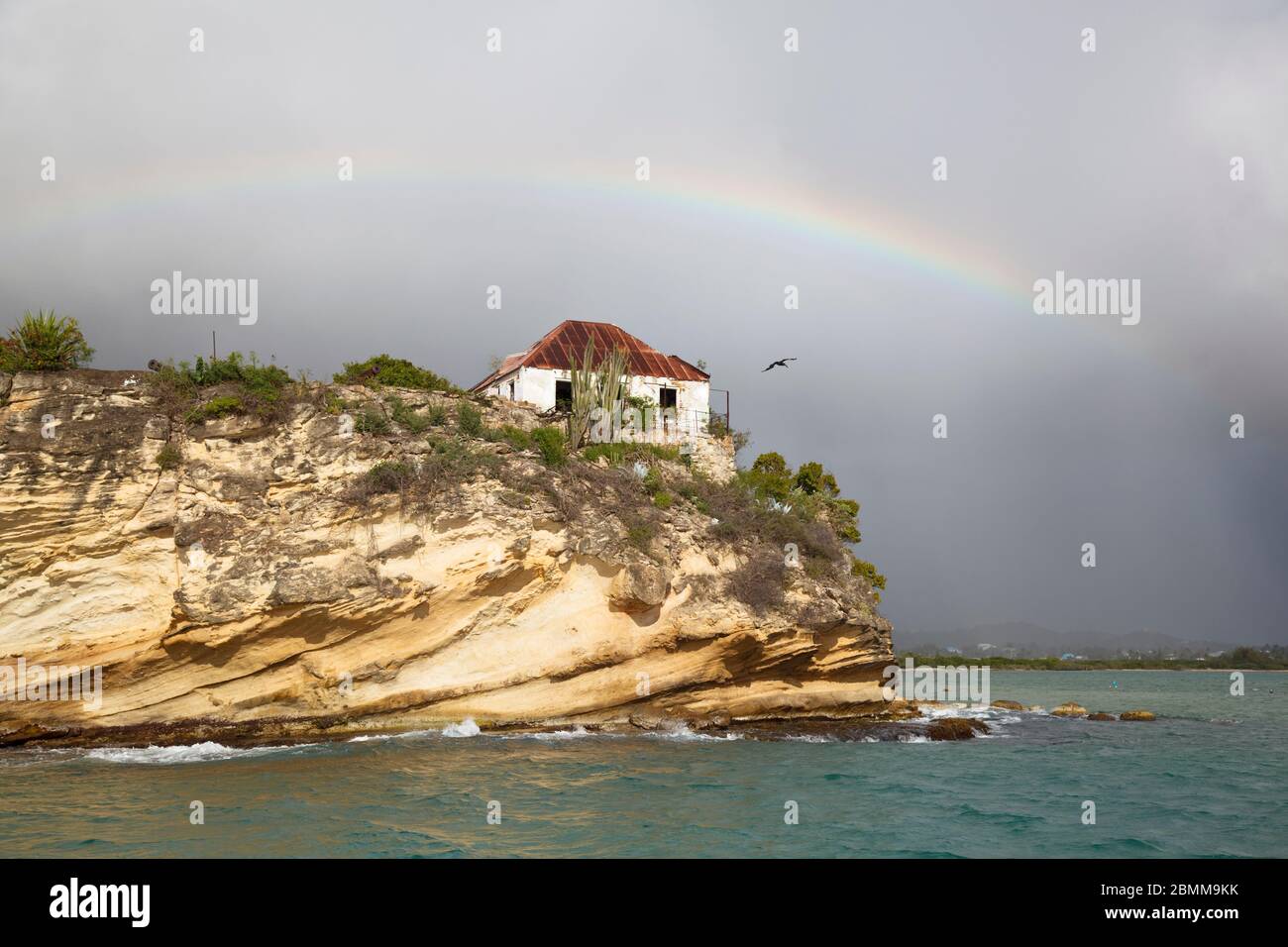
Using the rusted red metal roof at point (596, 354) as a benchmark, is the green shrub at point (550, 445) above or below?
below

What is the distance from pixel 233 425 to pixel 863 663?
2005 centimetres

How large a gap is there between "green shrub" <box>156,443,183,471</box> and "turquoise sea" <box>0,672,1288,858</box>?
731 centimetres

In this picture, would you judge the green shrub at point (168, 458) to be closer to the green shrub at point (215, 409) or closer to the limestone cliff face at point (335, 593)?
the limestone cliff face at point (335, 593)

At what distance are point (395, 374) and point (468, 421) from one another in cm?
493

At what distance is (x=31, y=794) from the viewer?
16812mm

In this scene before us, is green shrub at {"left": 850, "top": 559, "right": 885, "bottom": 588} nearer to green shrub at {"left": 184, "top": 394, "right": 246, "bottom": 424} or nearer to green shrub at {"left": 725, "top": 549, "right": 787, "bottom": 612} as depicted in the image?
green shrub at {"left": 725, "top": 549, "right": 787, "bottom": 612}

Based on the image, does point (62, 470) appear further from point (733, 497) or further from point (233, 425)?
point (733, 497)

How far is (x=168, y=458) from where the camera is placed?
82.2 feet

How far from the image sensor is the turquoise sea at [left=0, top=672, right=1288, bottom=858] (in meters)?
14.0

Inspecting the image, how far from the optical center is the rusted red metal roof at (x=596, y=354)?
3812cm

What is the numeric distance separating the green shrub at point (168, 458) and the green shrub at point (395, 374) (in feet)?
22.7

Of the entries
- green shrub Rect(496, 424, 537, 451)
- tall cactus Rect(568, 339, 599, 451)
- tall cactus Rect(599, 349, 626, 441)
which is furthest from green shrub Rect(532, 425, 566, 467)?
tall cactus Rect(599, 349, 626, 441)

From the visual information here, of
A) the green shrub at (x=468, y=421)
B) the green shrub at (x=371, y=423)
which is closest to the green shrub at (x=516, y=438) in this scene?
the green shrub at (x=468, y=421)

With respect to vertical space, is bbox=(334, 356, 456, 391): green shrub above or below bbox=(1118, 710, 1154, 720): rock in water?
above
